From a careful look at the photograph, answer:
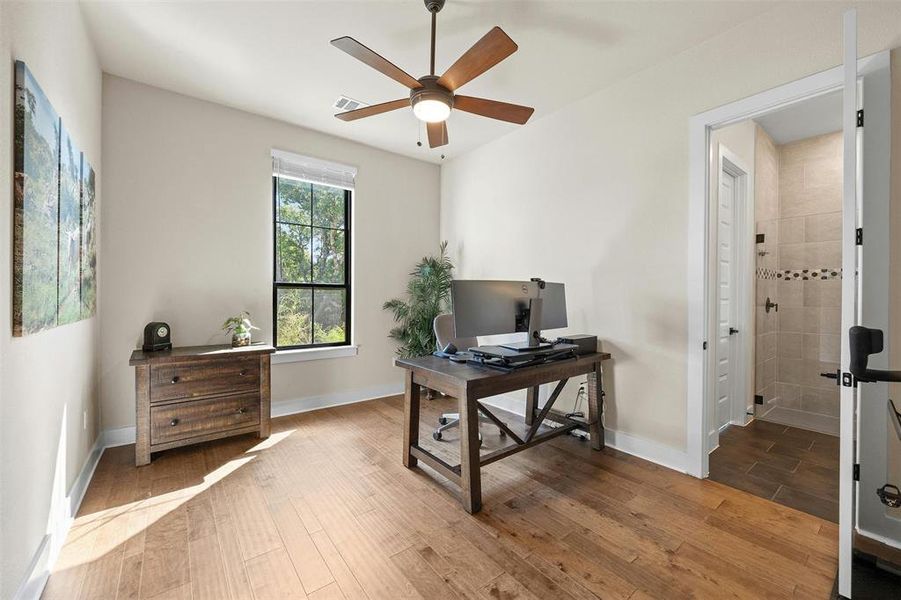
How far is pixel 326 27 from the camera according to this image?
7.83 feet

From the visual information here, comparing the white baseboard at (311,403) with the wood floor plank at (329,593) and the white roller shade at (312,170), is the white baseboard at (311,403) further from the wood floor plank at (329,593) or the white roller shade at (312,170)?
the wood floor plank at (329,593)

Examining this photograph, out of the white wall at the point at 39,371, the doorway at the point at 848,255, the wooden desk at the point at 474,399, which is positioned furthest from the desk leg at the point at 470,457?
the white wall at the point at 39,371

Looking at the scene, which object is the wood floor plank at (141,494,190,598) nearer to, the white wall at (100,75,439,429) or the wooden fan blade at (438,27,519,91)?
the white wall at (100,75,439,429)

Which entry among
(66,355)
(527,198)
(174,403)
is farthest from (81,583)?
(527,198)

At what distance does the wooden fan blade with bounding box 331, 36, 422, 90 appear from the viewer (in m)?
1.74

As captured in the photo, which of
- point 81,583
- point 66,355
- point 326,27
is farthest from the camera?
point 326,27

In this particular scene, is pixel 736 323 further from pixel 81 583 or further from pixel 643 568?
pixel 81 583

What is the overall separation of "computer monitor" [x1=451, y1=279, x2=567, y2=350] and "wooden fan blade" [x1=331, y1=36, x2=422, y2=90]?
3.78 feet

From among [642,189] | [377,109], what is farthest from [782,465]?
[377,109]

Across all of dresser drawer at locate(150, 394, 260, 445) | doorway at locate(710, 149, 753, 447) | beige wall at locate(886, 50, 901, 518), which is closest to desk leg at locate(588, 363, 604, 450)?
doorway at locate(710, 149, 753, 447)

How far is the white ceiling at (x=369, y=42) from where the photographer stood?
7.32 feet

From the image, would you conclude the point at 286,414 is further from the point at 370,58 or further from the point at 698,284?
the point at 698,284

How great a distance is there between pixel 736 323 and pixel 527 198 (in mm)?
2245

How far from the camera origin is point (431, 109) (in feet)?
7.07
